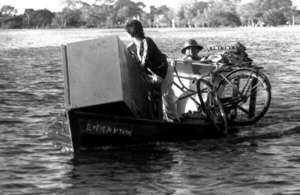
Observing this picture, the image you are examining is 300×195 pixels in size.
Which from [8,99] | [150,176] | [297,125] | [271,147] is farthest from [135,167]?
[8,99]

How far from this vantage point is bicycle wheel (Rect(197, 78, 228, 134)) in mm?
13094

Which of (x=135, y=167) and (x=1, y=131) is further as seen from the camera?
(x=1, y=131)

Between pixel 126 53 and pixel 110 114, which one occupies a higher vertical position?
pixel 126 53

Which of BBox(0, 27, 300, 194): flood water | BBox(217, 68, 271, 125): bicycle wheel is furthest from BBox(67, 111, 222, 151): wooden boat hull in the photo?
BBox(217, 68, 271, 125): bicycle wheel

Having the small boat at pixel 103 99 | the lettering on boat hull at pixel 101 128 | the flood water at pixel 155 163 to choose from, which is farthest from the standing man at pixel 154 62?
the lettering on boat hull at pixel 101 128

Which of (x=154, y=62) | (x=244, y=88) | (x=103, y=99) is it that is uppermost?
(x=154, y=62)

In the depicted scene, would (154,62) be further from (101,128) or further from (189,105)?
(189,105)

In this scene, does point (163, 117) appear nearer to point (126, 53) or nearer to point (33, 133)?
point (126, 53)

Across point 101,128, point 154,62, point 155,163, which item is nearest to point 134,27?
point 154,62

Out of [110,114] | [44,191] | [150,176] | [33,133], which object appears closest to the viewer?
[44,191]

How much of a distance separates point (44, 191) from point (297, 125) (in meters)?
7.04

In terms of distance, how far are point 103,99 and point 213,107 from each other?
9.19 ft

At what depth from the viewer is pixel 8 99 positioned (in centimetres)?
2134

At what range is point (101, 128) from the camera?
11.6m
